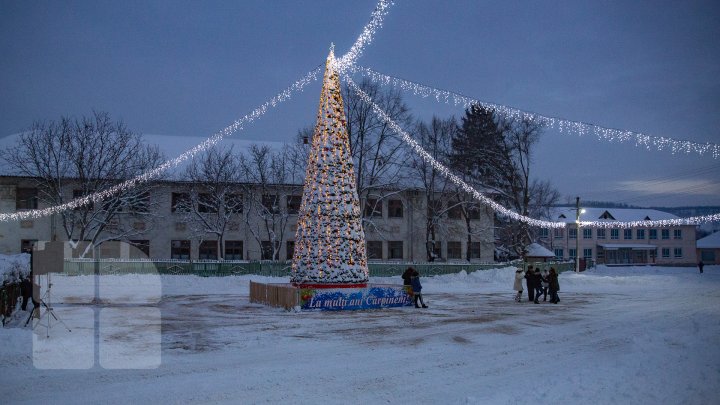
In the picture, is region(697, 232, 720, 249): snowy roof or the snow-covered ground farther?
region(697, 232, 720, 249): snowy roof

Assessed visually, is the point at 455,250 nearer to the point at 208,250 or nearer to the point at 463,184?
the point at 208,250

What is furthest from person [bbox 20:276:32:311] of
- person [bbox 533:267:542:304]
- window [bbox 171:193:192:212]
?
window [bbox 171:193:192:212]

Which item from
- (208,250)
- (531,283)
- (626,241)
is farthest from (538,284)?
(626,241)

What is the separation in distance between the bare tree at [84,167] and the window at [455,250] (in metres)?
24.5

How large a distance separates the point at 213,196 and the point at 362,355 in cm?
2935

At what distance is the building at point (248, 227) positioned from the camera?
124ft

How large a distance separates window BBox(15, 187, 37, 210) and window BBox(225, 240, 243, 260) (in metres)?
12.8

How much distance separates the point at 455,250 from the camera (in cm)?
4866

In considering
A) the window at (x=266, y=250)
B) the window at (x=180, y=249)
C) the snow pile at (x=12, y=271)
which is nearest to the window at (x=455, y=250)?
the window at (x=266, y=250)

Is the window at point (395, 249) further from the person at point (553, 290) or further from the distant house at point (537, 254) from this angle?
the person at point (553, 290)

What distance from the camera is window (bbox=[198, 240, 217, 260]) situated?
41562 millimetres

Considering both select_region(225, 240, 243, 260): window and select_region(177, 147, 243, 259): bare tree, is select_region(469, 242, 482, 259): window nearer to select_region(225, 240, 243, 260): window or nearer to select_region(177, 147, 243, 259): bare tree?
select_region(225, 240, 243, 260): window

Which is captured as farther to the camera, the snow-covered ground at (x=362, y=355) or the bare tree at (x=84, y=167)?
the bare tree at (x=84, y=167)

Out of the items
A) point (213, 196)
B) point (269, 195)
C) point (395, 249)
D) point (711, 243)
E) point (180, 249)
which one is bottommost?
point (711, 243)
